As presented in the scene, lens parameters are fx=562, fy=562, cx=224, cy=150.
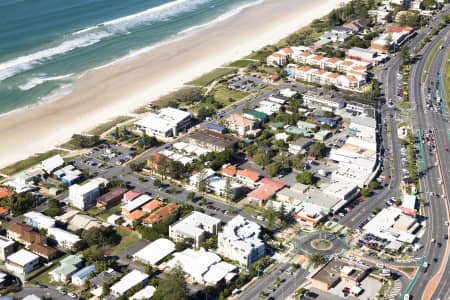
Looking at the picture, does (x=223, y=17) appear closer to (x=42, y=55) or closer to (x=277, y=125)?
(x=42, y=55)

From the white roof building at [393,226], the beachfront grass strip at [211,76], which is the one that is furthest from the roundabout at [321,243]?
the beachfront grass strip at [211,76]

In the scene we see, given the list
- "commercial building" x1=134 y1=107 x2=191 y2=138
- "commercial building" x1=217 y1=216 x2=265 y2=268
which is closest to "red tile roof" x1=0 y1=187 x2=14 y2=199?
"commercial building" x1=134 y1=107 x2=191 y2=138

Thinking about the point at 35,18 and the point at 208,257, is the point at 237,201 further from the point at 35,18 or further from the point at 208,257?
the point at 35,18

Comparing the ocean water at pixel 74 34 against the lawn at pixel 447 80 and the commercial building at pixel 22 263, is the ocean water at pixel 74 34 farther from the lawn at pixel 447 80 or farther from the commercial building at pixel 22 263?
the lawn at pixel 447 80

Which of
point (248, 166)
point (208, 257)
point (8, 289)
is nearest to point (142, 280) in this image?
point (208, 257)

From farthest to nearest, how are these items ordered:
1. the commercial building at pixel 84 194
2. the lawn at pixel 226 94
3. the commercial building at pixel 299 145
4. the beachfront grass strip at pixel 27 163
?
the lawn at pixel 226 94 < the commercial building at pixel 299 145 < the beachfront grass strip at pixel 27 163 < the commercial building at pixel 84 194

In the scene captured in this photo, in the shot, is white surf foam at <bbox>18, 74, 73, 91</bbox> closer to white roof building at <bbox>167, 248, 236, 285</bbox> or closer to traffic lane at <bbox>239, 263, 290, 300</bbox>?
white roof building at <bbox>167, 248, 236, 285</bbox>
